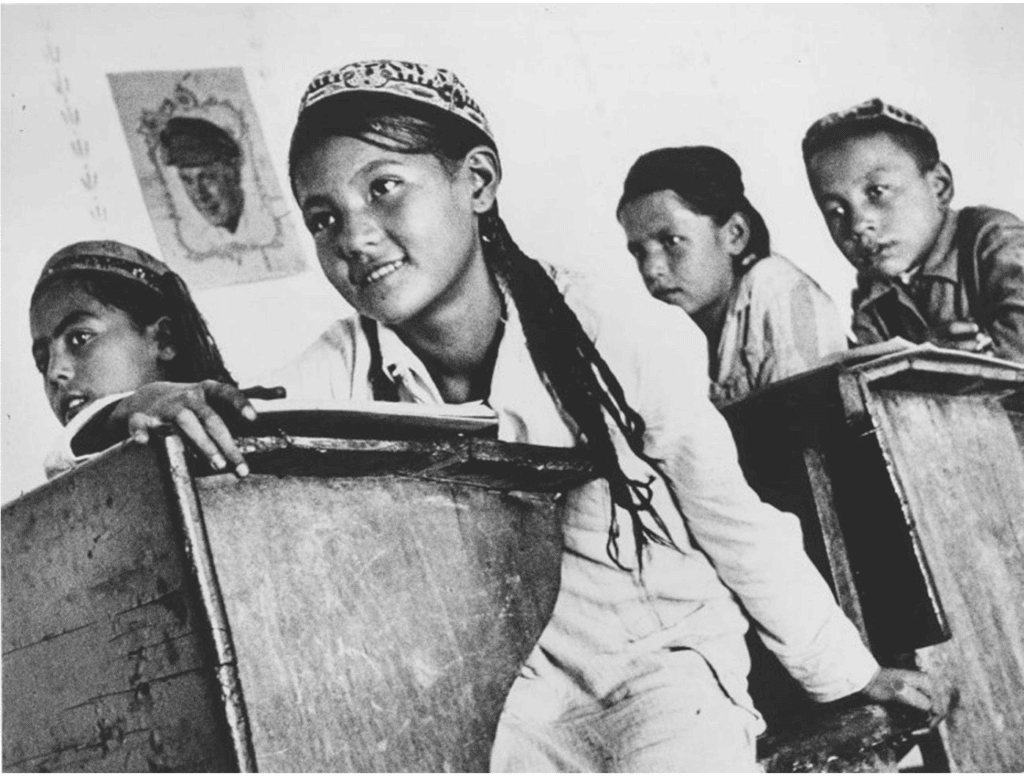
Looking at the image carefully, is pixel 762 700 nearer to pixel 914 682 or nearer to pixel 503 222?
pixel 914 682

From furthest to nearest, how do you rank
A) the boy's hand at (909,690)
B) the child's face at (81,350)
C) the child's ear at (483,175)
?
1. the child's ear at (483,175)
2. the boy's hand at (909,690)
3. the child's face at (81,350)

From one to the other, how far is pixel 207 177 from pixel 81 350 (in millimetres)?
344

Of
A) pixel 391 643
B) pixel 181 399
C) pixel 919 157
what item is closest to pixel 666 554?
pixel 391 643

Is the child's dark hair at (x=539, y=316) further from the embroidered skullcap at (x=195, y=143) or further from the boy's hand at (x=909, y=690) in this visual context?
the boy's hand at (x=909, y=690)

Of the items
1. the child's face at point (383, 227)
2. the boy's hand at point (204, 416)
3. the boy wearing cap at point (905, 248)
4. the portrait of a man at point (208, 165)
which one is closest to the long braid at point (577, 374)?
the child's face at point (383, 227)

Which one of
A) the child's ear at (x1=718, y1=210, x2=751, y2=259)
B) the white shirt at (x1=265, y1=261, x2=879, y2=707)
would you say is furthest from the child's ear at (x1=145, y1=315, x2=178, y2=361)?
the child's ear at (x1=718, y1=210, x2=751, y2=259)

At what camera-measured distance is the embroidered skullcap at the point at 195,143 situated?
1.74 meters

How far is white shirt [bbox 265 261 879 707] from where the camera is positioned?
168 cm

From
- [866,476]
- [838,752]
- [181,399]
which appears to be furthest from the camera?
[866,476]

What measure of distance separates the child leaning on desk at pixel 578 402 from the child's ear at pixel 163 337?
177mm

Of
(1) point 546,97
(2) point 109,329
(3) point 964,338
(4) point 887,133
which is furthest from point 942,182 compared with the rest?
(2) point 109,329

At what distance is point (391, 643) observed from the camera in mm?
1369

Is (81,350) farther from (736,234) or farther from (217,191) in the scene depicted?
(736,234)

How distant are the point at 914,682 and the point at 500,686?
71 centimetres
